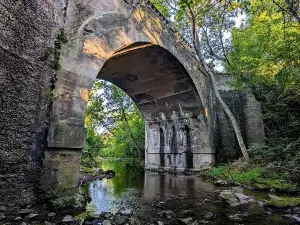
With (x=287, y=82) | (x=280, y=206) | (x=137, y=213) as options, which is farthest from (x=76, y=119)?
(x=287, y=82)

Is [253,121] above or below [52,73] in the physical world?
above

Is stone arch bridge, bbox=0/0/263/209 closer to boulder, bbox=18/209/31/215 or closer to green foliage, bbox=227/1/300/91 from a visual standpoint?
boulder, bbox=18/209/31/215

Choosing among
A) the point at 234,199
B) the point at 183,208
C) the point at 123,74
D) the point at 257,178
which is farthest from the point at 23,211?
the point at 123,74

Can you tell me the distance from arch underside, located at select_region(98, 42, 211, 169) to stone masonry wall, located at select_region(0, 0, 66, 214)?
4264mm

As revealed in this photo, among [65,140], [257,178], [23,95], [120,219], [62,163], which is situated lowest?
[120,219]

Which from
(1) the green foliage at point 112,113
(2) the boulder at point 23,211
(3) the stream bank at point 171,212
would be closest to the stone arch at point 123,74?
(2) the boulder at point 23,211

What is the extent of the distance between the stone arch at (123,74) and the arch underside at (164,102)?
0.13 ft

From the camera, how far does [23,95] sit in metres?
3.39

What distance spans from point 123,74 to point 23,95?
6.23 m

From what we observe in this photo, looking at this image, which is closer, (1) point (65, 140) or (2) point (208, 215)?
(2) point (208, 215)

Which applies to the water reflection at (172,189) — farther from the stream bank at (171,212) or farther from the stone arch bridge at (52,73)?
the stone arch bridge at (52,73)

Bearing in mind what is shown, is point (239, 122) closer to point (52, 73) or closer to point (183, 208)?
point (183, 208)

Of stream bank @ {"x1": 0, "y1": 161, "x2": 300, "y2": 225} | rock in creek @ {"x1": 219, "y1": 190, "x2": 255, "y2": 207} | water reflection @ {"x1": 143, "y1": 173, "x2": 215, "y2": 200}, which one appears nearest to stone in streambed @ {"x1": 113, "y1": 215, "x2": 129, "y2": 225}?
stream bank @ {"x1": 0, "y1": 161, "x2": 300, "y2": 225}

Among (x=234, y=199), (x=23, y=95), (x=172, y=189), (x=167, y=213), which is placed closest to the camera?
(x=23, y=95)
